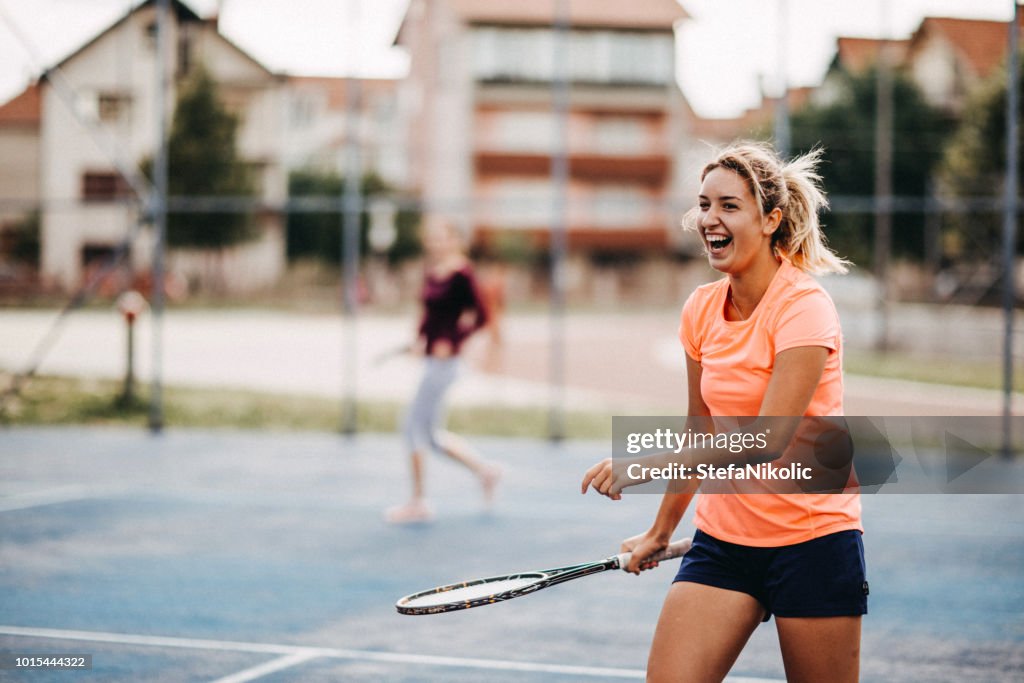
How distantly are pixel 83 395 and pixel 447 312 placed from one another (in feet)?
25.7

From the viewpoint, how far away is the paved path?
49.2 feet

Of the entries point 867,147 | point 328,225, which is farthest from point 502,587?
point 867,147

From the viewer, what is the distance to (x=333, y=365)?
20344 mm

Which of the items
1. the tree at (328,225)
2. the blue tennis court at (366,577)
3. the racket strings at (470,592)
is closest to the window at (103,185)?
the tree at (328,225)

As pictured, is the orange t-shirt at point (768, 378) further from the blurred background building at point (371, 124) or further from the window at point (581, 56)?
the window at point (581, 56)

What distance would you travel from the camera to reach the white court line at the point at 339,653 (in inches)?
177

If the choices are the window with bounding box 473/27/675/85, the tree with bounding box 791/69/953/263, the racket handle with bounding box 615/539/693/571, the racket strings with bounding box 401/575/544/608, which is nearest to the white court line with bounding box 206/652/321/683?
the racket strings with bounding box 401/575/544/608

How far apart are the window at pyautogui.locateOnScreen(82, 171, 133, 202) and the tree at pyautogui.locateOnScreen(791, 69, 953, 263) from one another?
1053 centimetres

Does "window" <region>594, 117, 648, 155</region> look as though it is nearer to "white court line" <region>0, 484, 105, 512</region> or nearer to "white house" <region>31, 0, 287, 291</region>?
"white house" <region>31, 0, 287, 291</region>

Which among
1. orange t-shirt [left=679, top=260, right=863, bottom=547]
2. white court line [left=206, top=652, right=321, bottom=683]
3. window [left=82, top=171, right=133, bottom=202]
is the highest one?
window [left=82, top=171, right=133, bottom=202]

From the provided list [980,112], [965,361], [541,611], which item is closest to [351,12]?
[541,611]

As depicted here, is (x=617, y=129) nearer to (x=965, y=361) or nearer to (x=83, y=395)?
(x=965, y=361)

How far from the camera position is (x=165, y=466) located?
10.1m

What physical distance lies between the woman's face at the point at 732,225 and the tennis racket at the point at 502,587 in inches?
30.8
